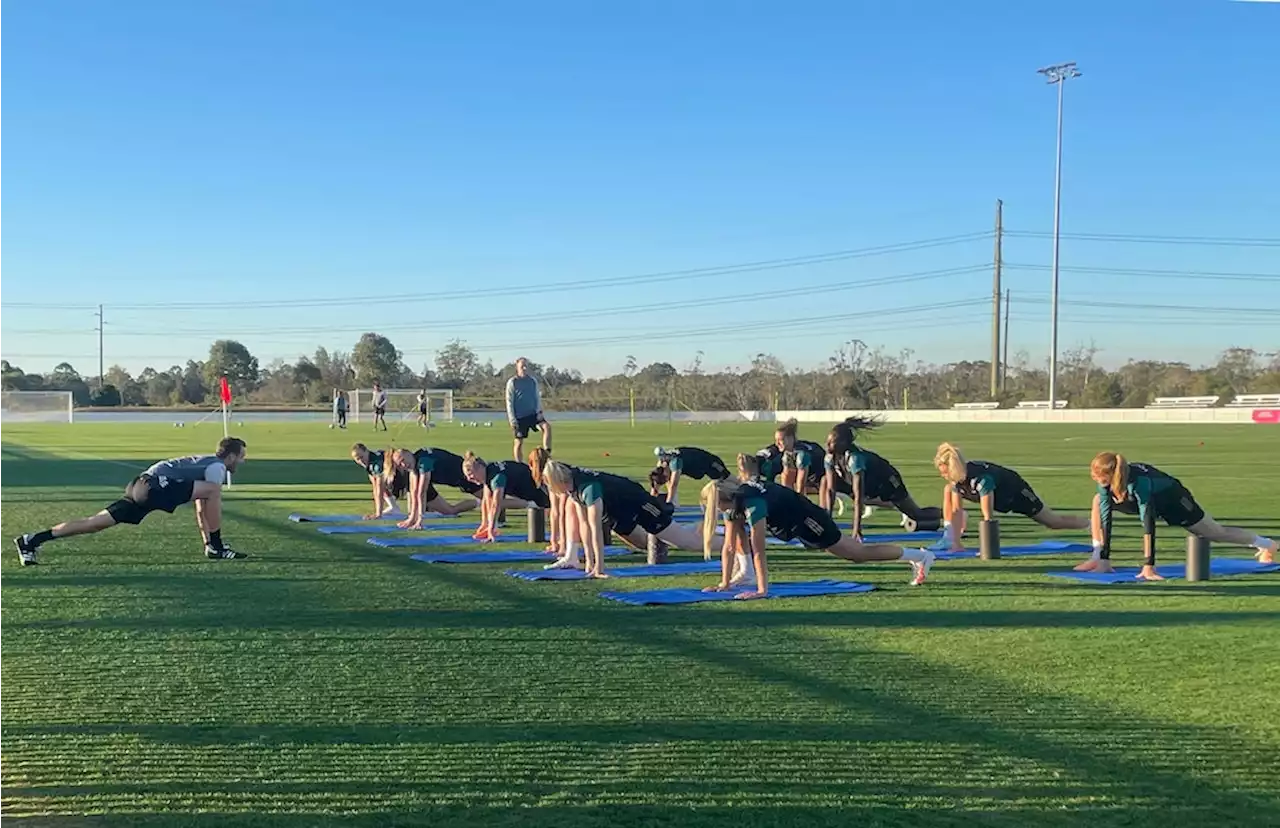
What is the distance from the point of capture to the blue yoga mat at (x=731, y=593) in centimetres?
933

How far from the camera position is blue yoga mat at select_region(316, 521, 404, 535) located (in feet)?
46.9

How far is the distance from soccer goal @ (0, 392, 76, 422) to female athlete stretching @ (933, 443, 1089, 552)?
5529 cm

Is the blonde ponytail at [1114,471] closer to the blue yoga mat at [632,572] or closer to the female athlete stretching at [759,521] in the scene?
the female athlete stretching at [759,521]

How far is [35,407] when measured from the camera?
58781 mm

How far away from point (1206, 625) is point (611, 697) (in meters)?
4.44

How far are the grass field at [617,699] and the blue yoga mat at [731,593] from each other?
0.74 feet

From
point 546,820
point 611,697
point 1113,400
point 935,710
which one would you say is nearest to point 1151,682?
point 935,710

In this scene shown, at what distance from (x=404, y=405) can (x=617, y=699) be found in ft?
204

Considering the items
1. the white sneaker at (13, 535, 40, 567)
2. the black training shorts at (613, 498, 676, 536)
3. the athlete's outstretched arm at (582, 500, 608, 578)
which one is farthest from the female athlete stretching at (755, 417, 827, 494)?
the white sneaker at (13, 535, 40, 567)

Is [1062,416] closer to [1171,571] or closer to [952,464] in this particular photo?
[952,464]

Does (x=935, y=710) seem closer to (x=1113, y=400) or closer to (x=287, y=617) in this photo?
(x=287, y=617)

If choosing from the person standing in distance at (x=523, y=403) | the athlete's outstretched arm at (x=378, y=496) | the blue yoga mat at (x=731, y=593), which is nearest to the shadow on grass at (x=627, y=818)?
the blue yoga mat at (x=731, y=593)

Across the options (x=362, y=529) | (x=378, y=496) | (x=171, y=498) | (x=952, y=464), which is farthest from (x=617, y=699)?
(x=378, y=496)

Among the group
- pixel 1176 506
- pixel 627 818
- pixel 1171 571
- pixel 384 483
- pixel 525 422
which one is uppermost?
pixel 525 422
